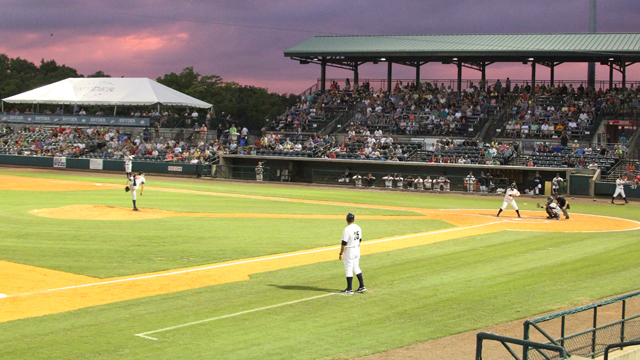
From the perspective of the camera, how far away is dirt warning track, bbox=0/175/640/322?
11766mm

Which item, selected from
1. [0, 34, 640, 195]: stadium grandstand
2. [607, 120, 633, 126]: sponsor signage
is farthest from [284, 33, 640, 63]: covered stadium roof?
[607, 120, 633, 126]: sponsor signage

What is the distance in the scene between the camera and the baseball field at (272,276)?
9586 mm

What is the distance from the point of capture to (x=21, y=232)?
1944cm

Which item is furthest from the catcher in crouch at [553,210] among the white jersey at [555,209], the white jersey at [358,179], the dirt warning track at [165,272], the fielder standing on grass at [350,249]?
the white jersey at [358,179]

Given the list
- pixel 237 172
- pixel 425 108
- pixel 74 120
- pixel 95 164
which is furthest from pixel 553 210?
pixel 74 120

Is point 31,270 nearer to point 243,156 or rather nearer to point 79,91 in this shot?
point 243,156

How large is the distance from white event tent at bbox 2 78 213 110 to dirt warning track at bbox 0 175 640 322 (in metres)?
29.8

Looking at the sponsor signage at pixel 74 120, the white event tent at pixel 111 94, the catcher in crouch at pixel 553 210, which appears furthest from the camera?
the sponsor signage at pixel 74 120

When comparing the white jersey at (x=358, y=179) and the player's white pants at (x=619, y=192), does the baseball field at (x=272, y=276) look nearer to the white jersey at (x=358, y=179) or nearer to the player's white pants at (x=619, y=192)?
the player's white pants at (x=619, y=192)

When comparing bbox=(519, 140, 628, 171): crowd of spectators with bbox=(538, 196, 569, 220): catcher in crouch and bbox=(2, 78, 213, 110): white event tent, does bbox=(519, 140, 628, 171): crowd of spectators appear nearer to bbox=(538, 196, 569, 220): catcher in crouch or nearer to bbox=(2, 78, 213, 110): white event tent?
bbox=(538, 196, 569, 220): catcher in crouch

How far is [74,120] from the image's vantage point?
59219 mm

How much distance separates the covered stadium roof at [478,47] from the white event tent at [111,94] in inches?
448

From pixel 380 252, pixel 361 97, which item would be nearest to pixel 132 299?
pixel 380 252

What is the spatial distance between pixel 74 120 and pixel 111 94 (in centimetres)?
646
